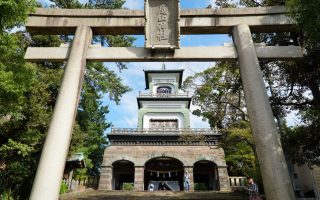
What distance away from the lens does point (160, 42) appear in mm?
7305

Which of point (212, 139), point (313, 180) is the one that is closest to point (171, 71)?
point (212, 139)

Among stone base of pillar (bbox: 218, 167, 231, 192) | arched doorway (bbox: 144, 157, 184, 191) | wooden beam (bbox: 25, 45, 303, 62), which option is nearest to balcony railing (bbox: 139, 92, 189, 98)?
arched doorway (bbox: 144, 157, 184, 191)

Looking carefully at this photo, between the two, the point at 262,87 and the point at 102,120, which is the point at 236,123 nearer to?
the point at 262,87

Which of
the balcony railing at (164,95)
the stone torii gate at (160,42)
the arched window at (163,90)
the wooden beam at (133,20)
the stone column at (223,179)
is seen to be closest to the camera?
the stone torii gate at (160,42)

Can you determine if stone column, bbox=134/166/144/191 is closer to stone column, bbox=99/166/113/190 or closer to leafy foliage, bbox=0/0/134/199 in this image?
stone column, bbox=99/166/113/190

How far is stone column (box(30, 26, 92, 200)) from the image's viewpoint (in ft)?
18.4

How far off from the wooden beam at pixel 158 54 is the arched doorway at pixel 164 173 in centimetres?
1547

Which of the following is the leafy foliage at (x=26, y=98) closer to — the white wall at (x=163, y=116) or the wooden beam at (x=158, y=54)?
the wooden beam at (x=158, y=54)

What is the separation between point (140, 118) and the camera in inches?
983

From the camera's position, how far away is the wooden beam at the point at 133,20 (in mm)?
7645

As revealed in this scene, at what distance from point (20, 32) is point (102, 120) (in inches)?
645

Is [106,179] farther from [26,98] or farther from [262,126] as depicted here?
[262,126]

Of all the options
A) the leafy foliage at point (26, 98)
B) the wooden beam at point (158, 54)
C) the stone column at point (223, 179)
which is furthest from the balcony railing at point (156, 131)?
the wooden beam at point (158, 54)

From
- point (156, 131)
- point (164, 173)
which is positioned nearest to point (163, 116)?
point (156, 131)
